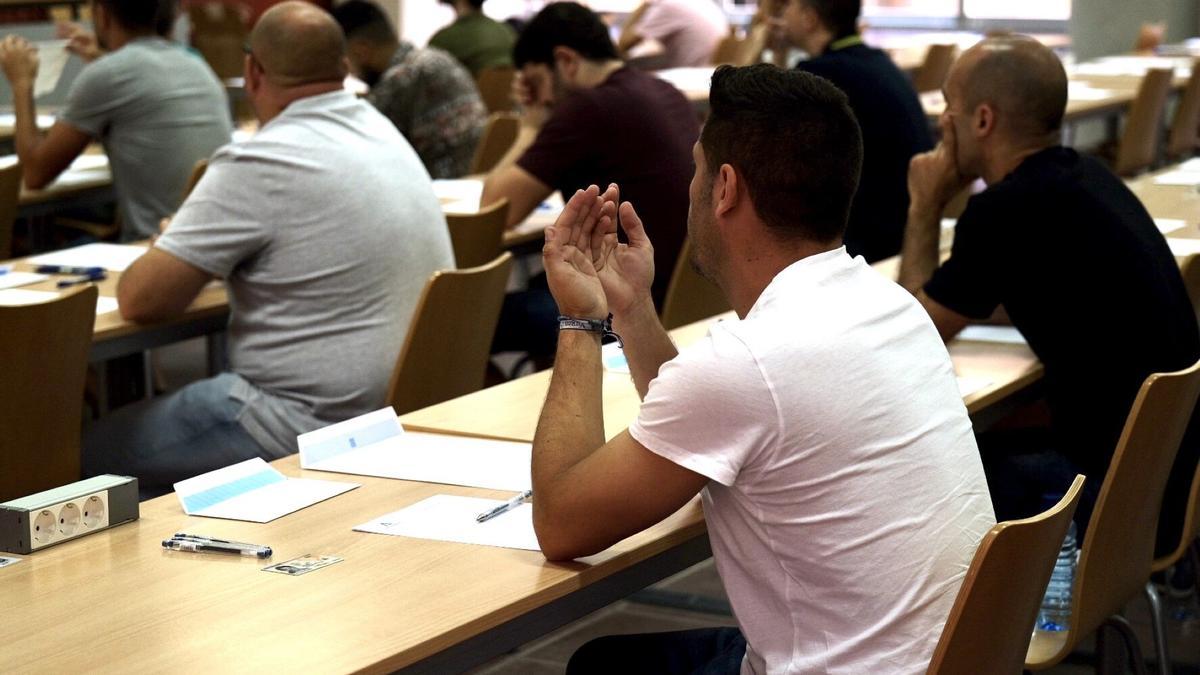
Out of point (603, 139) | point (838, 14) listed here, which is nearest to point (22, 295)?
point (603, 139)

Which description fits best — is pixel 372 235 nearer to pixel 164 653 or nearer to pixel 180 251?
pixel 180 251

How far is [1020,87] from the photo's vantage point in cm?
312

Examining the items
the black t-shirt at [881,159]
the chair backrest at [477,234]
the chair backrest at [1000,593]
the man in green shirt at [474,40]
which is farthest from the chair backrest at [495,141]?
the chair backrest at [1000,593]

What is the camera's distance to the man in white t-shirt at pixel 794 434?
1788 millimetres

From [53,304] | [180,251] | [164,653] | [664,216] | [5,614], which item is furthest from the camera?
[664,216]

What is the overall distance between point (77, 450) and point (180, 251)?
0.45 m

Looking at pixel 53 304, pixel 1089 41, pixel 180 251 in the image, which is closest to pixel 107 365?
pixel 180 251

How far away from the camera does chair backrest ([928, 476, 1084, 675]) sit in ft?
5.40

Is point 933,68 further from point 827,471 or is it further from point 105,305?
point 827,471

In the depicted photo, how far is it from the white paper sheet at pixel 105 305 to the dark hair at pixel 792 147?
1.84m

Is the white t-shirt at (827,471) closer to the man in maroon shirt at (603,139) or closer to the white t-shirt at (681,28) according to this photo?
the man in maroon shirt at (603,139)

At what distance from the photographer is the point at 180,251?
127 inches

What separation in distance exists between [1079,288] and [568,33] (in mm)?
1923

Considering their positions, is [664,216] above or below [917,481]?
below
